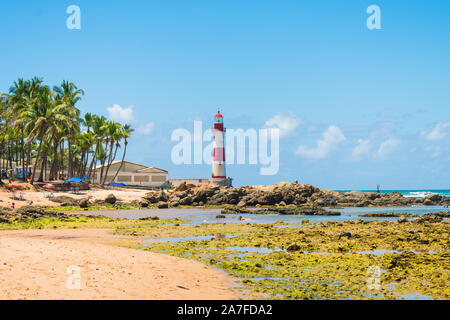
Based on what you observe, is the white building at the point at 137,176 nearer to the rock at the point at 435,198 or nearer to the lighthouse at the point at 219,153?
the lighthouse at the point at 219,153

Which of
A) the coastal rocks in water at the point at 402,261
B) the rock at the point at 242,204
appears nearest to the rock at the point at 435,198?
the rock at the point at 242,204

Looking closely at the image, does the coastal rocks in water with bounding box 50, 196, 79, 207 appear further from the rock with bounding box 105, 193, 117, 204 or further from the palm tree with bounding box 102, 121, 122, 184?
the palm tree with bounding box 102, 121, 122, 184

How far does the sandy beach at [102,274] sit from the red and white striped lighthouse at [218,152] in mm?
59018

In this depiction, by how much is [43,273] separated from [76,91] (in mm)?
68352

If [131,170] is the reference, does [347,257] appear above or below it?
below

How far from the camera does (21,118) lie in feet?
190

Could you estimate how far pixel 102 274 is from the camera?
42.1ft

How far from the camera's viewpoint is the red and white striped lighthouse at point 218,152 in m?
76.6

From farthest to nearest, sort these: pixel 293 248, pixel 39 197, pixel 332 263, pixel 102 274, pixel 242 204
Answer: pixel 242 204 → pixel 39 197 → pixel 293 248 → pixel 332 263 → pixel 102 274

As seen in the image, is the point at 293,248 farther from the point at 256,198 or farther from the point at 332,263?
the point at 256,198

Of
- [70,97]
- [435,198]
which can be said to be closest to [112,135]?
[70,97]

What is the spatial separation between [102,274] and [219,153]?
66.2 metres
